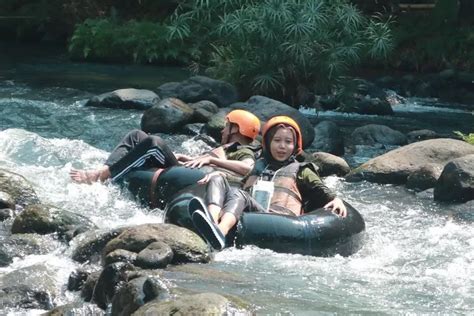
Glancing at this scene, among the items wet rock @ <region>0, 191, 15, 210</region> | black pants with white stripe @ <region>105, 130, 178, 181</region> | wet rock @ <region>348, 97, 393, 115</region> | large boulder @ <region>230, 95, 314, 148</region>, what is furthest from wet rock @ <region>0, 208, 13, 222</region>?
wet rock @ <region>348, 97, 393, 115</region>

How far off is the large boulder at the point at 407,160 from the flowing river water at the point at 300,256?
195 mm

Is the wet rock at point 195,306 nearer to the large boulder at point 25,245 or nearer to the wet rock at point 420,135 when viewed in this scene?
the large boulder at point 25,245

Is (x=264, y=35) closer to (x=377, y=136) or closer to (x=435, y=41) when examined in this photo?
(x=377, y=136)

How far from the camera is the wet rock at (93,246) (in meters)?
6.97

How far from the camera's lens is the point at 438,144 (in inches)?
442

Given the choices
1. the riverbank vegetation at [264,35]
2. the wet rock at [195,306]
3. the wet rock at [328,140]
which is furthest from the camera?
the riverbank vegetation at [264,35]

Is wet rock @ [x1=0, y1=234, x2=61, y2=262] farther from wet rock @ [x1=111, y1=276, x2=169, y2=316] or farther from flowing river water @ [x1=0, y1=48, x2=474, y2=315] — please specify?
wet rock @ [x1=111, y1=276, x2=169, y2=316]

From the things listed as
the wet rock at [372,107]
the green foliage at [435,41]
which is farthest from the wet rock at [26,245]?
the green foliage at [435,41]

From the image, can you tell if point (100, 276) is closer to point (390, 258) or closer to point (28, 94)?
point (390, 258)

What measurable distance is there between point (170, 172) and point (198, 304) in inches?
135

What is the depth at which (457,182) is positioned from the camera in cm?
989

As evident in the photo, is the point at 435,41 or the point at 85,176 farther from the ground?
the point at 435,41

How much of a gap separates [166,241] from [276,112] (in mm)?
6603

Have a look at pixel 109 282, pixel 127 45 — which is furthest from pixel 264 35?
pixel 109 282
